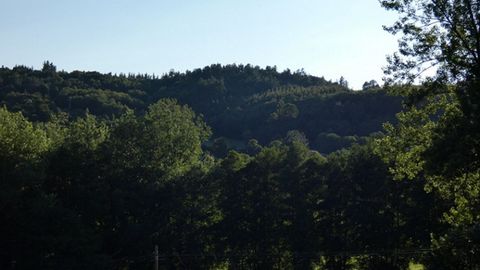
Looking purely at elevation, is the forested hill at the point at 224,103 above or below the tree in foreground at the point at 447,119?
above

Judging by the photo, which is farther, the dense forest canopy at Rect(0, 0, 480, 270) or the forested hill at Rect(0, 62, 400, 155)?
the forested hill at Rect(0, 62, 400, 155)

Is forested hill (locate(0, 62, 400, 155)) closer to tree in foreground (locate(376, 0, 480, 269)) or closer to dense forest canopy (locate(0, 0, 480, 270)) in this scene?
dense forest canopy (locate(0, 0, 480, 270))

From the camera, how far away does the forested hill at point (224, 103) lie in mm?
112938

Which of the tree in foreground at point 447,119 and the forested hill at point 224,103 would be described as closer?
the tree in foreground at point 447,119

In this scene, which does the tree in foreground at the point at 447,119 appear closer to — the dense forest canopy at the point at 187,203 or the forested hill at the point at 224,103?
the dense forest canopy at the point at 187,203

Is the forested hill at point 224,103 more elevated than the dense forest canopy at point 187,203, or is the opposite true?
the forested hill at point 224,103

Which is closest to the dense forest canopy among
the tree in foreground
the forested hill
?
the tree in foreground

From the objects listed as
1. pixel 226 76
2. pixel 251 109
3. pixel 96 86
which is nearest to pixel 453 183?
pixel 96 86

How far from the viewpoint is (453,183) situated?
67.7 feet

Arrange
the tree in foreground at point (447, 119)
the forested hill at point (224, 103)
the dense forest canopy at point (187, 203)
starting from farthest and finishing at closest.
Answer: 1. the forested hill at point (224, 103)
2. the dense forest canopy at point (187, 203)
3. the tree in foreground at point (447, 119)

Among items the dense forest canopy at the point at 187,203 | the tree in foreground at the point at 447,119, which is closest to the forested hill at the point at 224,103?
the dense forest canopy at the point at 187,203

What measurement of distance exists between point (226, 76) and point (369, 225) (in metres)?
157

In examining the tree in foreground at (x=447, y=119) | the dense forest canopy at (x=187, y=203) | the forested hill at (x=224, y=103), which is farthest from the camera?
the forested hill at (x=224, y=103)

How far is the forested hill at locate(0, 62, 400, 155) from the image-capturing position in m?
113
